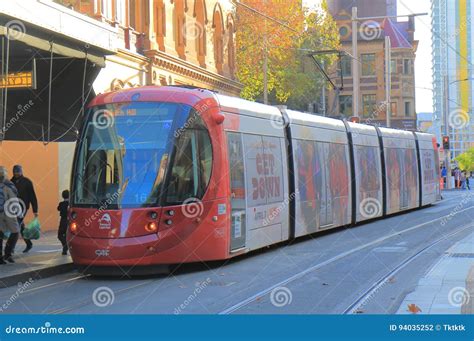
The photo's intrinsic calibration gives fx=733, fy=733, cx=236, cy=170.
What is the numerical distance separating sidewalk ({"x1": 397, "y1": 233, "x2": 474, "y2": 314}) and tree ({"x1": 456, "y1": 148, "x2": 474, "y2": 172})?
14639 cm

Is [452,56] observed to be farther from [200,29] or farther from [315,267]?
[315,267]

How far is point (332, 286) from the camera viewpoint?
10.8 m

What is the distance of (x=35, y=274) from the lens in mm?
12531

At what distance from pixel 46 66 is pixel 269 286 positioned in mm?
9518

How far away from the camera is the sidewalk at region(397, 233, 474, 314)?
8.34 metres

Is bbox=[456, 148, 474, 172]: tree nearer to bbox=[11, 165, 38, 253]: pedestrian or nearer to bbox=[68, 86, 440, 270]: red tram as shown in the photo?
bbox=[68, 86, 440, 270]: red tram

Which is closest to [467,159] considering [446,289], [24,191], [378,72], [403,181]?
[378,72]

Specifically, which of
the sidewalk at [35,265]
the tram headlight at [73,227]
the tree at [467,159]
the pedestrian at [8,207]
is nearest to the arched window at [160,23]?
the sidewalk at [35,265]

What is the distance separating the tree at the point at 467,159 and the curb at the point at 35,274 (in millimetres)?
147439

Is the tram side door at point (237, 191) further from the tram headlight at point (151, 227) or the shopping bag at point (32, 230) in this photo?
the shopping bag at point (32, 230)

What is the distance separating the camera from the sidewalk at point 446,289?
8336 mm

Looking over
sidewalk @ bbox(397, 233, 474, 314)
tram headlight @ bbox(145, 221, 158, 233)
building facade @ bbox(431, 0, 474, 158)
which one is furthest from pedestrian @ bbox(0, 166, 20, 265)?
building facade @ bbox(431, 0, 474, 158)

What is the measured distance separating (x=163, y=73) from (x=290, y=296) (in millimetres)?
20351
